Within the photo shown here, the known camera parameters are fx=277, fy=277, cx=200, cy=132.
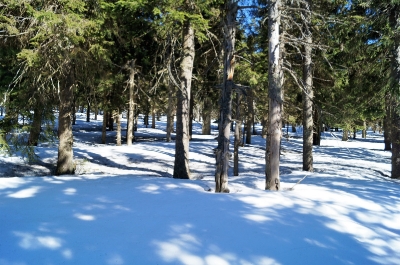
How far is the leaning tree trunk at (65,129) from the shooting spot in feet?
34.4

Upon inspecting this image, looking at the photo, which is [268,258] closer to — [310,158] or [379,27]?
[310,158]

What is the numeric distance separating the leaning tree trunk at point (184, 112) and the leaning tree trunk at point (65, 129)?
13.7 ft

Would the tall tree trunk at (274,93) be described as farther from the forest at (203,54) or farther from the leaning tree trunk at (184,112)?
the leaning tree trunk at (184,112)

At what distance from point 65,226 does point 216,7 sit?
9725 millimetres

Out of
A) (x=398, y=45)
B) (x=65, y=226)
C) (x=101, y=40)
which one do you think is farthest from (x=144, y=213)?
(x=398, y=45)

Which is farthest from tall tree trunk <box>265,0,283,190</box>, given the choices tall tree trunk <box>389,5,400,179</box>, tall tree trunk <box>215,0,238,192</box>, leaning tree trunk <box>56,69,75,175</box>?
leaning tree trunk <box>56,69,75,175</box>

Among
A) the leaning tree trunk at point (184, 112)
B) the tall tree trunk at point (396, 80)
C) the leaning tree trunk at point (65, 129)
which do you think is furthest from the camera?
the leaning tree trunk at point (65, 129)

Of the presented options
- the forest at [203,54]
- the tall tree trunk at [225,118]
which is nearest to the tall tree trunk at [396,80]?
the forest at [203,54]

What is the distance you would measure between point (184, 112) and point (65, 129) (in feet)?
A: 15.0

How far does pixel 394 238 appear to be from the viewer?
3.76m

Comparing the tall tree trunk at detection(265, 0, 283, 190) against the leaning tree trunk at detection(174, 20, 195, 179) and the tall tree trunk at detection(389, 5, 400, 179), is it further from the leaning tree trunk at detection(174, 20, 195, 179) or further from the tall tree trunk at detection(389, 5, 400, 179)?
the tall tree trunk at detection(389, 5, 400, 179)

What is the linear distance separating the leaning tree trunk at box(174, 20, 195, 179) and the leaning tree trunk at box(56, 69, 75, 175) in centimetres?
418

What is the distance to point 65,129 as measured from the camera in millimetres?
10492

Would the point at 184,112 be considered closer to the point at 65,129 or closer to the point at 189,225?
the point at 65,129
